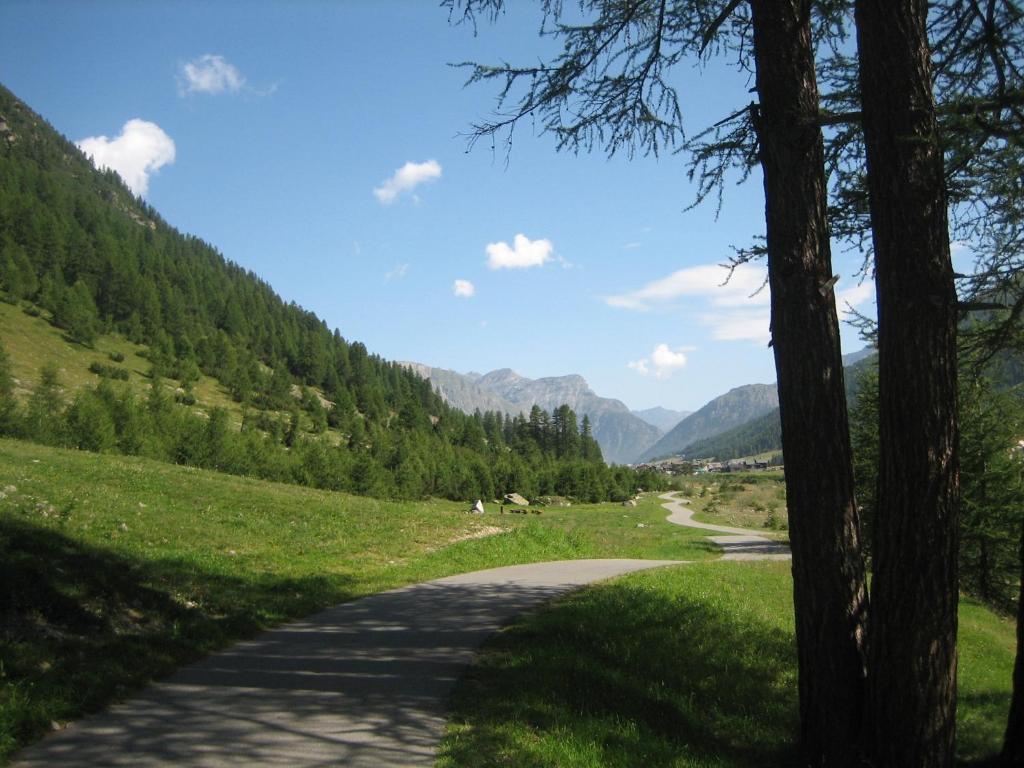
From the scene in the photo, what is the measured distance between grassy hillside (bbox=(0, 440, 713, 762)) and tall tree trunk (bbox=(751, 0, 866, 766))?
589 centimetres

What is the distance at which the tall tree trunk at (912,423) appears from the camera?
4.13 metres

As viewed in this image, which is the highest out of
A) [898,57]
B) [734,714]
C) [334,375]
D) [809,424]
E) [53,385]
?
[334,375]

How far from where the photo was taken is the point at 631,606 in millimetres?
9516

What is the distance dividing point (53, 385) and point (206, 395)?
4471 centimetres

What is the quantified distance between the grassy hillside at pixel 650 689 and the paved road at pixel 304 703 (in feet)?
1.40

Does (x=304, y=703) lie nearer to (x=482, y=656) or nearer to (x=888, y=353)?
(x=482, y=656)

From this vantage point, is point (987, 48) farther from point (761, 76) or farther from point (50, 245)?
point (50, 245)

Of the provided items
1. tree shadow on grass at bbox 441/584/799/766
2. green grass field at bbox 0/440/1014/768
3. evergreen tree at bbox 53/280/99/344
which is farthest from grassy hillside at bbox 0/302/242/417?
tree shadow on grass at bbox 441/584/799/766

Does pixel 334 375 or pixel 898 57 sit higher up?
pixel 334 375

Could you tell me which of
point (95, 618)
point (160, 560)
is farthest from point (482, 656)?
point (160, 560)

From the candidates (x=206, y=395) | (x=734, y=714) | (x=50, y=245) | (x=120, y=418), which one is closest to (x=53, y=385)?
(x=120, y=418)

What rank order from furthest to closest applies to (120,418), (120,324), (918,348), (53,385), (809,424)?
(120,324), (53,385), (120,418), (809,424), (918,348)

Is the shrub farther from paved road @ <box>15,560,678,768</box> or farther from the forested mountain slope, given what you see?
paved road @ <box>15,560,678,768</box>

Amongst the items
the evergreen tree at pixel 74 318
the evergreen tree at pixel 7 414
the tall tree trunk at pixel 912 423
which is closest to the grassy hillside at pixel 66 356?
the evergreen tree at pixel 74 318
